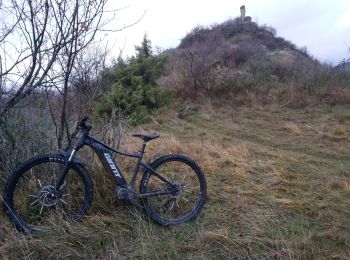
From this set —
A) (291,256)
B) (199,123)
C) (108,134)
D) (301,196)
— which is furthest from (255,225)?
(199,123)

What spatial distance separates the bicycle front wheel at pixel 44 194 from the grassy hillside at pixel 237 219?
119 millimetres

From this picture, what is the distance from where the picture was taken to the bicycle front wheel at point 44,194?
308cm

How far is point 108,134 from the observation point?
4.42 meters

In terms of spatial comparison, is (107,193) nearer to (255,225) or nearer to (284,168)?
(255,225)

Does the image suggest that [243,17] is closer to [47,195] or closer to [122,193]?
[122,193]

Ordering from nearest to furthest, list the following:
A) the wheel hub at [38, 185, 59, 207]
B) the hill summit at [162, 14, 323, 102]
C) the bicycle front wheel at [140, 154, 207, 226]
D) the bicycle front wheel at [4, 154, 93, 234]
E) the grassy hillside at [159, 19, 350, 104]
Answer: the bicycle front wheel at [4, 154, 93, 234] < the wheel hub at [38, 185, 59, 207] < the bicycle front wheel at [140, 154, 207, 226] < the grassy hillside at [159, 19, 350, 104] < the hill summit at [162, 14, 323, 102]

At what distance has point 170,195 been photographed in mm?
3678

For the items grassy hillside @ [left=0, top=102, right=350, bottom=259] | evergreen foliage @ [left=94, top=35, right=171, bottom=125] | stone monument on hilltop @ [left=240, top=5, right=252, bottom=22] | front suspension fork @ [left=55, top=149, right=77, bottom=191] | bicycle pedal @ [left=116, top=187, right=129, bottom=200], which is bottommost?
grassy hillside @ [left=0, top=102, right=350, bottom=259]

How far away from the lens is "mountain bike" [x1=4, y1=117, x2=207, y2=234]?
3.12m

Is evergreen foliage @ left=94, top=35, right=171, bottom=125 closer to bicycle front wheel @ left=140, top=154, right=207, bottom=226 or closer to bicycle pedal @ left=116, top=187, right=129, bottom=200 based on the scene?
bicycle front wheel @ left=140, top=154, right=207, bottom=226

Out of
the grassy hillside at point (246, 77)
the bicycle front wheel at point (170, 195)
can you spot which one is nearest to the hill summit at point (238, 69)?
the grassy hillside at point (246, 77)

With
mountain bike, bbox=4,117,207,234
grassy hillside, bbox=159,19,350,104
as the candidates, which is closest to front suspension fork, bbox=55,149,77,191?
mountain bike, bbox=4,117,207,234

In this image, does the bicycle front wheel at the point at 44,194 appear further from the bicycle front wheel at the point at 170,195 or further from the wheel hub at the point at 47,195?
the bicycle front wheel at the point at 170,195

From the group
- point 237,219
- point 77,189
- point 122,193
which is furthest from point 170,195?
point 77,189
